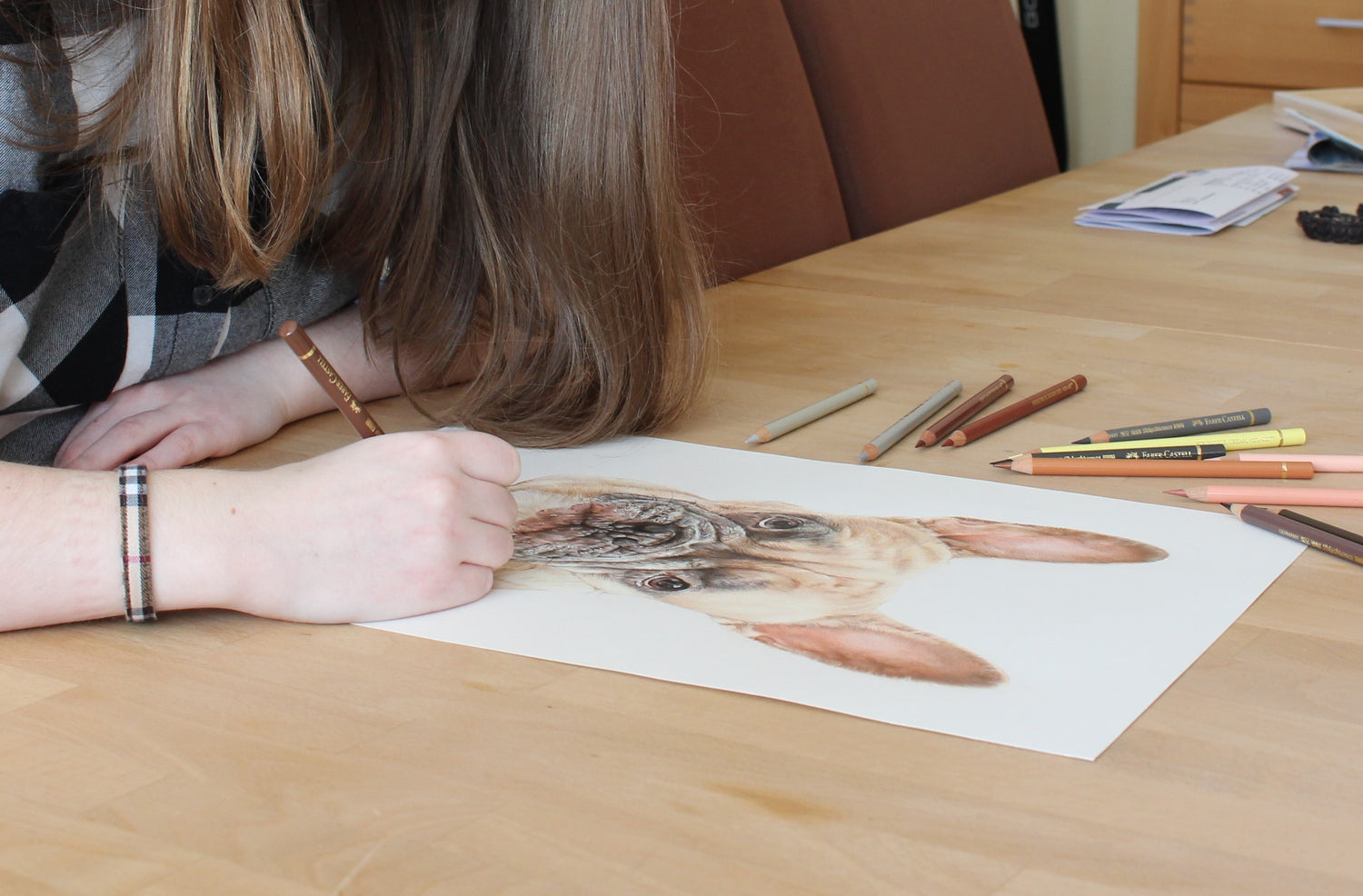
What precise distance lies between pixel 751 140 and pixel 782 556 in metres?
0.80

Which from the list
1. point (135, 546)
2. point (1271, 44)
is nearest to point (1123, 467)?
point (135, 546)

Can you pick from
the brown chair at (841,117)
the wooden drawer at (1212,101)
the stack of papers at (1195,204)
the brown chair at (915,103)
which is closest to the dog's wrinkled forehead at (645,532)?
the brown chair at (841,117)

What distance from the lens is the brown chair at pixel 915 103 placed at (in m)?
1.49

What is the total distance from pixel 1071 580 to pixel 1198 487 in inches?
5.0

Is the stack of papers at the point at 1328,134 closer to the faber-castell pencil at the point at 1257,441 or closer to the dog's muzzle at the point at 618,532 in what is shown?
the faber-castell pencil at the point at 1257,441

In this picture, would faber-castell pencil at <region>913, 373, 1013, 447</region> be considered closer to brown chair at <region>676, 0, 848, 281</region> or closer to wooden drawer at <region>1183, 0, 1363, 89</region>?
brown chair at <region>676, 0, 848, 281</region>

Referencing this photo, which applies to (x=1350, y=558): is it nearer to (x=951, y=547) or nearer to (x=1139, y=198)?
(x=951, y=547)

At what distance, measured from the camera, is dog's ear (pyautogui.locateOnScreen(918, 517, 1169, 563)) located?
581 millimetres

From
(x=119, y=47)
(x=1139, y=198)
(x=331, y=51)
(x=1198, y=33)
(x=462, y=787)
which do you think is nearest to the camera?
(x=462, y=787)

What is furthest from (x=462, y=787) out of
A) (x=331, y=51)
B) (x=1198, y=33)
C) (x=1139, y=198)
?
(x=1198, y=33)

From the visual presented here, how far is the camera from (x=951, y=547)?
59cm

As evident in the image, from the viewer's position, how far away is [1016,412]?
74 centimetres

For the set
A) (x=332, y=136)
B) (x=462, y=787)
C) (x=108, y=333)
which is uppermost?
(x=332, y=136)

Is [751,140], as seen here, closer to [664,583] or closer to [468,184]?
[468,184]
